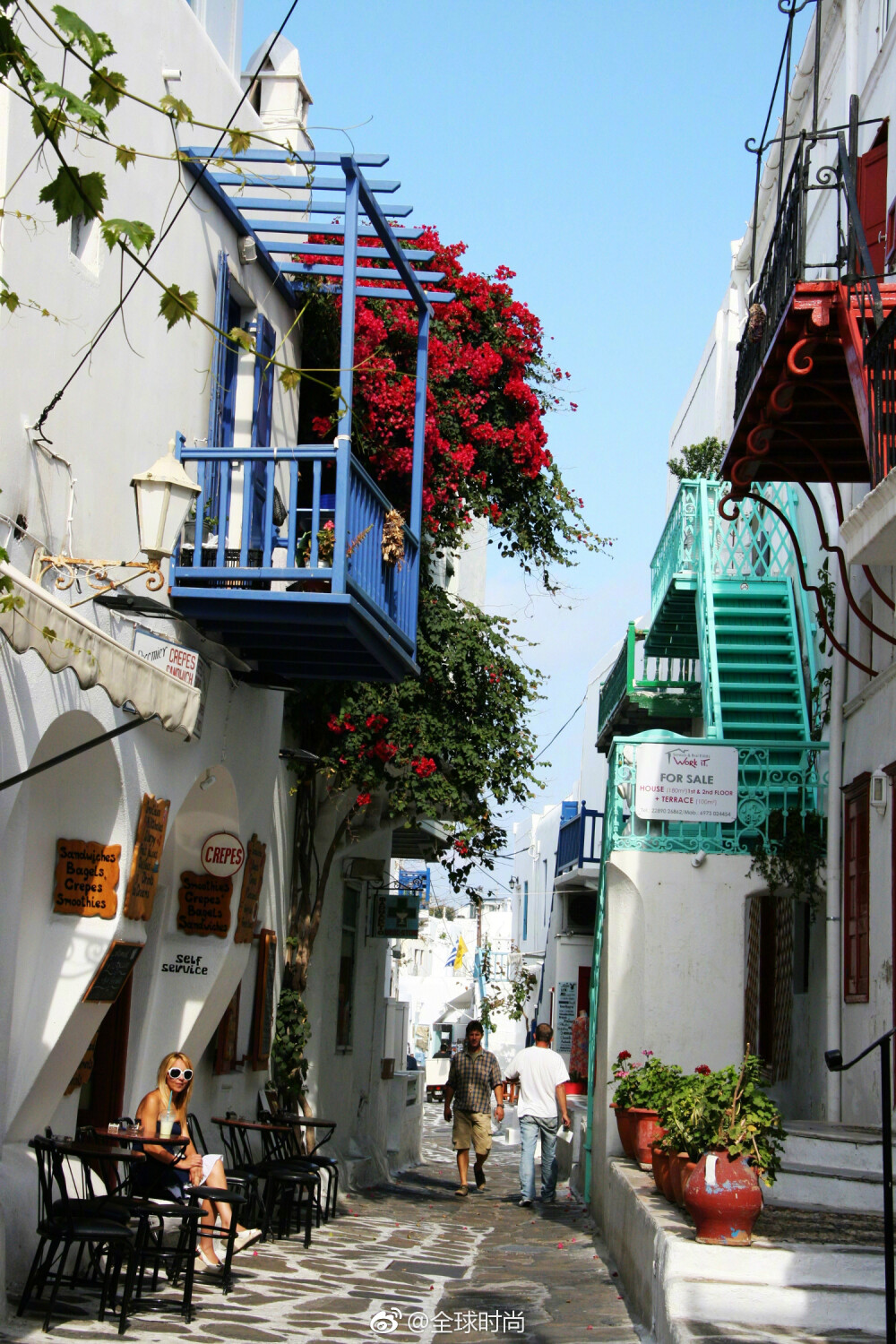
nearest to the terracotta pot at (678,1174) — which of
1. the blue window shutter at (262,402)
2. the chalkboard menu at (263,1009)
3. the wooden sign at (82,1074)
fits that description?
the wooden sign at (82,1074)

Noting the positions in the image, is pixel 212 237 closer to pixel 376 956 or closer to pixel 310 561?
pixel 310 561

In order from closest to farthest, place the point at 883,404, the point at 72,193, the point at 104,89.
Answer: the point at 72,193
the point at 104,89
the point at 883,404

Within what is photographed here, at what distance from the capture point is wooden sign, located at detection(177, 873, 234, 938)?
10898 mm

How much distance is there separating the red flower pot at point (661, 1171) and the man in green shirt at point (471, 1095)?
567 cm

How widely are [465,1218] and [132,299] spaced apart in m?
8.98

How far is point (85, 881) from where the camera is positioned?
8531 millimetres

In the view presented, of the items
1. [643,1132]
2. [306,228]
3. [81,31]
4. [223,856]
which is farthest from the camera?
[643,1132]

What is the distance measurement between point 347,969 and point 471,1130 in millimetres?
2569

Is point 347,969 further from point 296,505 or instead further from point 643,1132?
point 296,505

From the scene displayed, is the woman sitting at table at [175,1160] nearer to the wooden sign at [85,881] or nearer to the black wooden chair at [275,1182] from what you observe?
the black wooden chair at [275,1182]

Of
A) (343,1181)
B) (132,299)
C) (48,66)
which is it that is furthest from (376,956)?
(48,66)

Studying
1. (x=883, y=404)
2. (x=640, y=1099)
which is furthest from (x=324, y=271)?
(x=640, y=1099)

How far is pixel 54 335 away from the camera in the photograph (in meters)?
7.76

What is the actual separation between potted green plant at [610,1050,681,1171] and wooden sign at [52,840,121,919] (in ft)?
14.2
